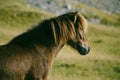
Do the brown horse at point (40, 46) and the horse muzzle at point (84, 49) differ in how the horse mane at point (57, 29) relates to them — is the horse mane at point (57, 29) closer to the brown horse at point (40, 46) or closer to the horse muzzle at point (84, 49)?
the brown horse at point (40, 46)

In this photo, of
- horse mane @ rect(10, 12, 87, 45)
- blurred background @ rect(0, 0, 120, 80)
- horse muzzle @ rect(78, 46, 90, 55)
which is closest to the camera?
horse mane @ rect(10, 12, 87, 45)

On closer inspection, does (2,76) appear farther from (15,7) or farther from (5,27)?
(15,7)

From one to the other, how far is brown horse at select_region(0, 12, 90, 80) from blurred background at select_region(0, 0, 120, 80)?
405 millimetres

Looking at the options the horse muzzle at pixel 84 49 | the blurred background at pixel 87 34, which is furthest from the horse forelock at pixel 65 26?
the blurred background at pixel 87 34

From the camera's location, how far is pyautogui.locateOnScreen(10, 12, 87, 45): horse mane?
37.1 feet

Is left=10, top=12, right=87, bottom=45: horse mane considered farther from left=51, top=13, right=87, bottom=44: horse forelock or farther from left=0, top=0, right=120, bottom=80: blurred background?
left=0, top=0, right=120, bottom=80: blurred background

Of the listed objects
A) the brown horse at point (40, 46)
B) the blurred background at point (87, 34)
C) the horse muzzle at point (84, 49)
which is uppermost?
the brown horse at point (40, 46)

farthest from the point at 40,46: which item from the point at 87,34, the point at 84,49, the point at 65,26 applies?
the point at 87,34

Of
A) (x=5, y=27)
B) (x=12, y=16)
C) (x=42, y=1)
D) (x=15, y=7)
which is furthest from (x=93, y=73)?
(x=42, y=1)

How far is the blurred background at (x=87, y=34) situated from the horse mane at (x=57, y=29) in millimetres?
317

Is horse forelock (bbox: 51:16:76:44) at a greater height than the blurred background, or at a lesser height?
greater

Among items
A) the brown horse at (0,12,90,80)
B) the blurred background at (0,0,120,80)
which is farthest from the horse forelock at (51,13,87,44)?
the blurred background at (0,0,120,80)

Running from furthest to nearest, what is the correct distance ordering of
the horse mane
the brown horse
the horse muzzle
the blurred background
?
the blurred background < the horse muzzle < the horse mane < the brown horse

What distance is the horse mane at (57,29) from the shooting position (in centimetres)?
1130
